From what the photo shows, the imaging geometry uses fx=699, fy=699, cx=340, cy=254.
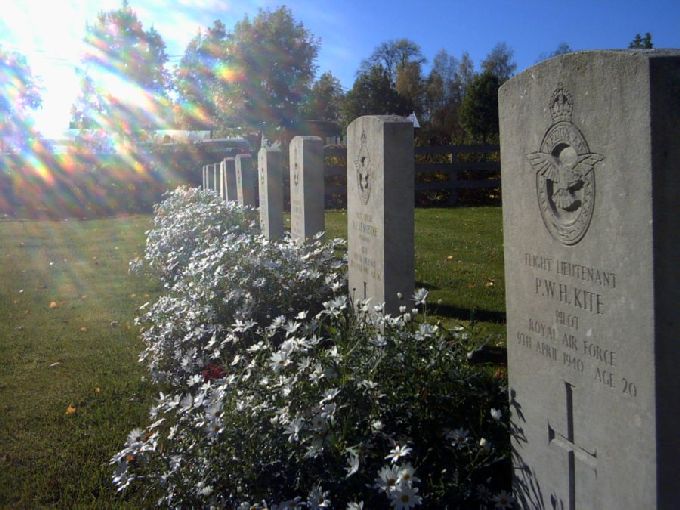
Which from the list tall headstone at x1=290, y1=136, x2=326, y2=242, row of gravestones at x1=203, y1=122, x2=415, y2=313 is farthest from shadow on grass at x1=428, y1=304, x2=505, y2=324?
tall headstone at x1=290, y1=136, x2=326, y2=242

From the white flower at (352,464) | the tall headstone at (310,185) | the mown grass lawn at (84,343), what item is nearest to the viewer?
the white flower at (352,464)

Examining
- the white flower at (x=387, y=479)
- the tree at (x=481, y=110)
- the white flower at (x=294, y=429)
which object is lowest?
the white flower at (x=387, y=479)

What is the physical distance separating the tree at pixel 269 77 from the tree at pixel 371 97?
3.81m

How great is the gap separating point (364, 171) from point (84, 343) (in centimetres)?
372

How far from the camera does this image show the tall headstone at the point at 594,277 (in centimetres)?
232

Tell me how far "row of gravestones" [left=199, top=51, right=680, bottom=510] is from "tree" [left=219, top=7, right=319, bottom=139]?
3534 centimetres

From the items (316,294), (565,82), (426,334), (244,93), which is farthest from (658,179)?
(244,93)

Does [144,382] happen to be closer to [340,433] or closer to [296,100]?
[340,433]

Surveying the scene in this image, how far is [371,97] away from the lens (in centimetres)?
4156

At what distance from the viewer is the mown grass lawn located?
14.6 ft

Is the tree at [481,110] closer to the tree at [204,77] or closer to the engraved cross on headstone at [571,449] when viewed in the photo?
the tree at [204,77]

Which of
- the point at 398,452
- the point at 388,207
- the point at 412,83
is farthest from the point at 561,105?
the point at 412,83

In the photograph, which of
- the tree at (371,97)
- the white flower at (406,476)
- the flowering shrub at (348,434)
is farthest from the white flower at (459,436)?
the tree at (371,97)

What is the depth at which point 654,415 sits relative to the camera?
239cm
